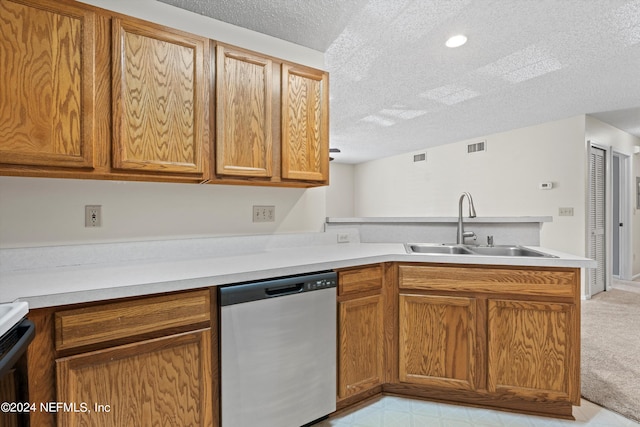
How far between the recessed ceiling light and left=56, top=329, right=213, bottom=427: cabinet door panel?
250cm

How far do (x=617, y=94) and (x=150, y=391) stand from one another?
483 cm

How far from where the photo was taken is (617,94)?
11.5ft

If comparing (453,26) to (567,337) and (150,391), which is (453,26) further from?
(150,391)

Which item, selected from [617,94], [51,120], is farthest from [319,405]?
[617,94]

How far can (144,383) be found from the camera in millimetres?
1259

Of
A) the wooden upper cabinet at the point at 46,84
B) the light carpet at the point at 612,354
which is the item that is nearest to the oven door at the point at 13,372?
the wooden upper cabinet at the point at 46,84

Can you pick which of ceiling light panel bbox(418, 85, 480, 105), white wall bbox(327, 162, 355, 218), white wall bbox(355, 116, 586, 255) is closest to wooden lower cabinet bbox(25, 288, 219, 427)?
ceiling light panel bbox(418, 85, 480, 105)

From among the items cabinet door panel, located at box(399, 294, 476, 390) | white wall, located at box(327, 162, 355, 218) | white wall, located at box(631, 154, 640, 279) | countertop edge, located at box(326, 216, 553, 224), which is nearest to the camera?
cabinet door panel, located at box(399, 294, 476, 390)

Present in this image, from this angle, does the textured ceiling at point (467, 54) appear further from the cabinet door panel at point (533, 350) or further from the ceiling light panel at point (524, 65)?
the cabinet door panel at point (533, 350)

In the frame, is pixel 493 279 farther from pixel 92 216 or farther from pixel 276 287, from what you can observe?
pixel 92 216

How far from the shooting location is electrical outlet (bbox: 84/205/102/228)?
1.73 metres

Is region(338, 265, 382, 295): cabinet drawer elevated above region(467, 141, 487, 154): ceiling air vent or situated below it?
below

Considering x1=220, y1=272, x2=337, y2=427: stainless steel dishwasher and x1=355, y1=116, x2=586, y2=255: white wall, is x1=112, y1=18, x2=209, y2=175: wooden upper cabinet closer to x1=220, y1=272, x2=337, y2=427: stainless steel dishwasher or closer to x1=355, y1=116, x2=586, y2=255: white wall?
x1=220, y1=272, x2=337, y2=427: stainless steel dishwasher

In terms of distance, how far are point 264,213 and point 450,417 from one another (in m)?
1.65
